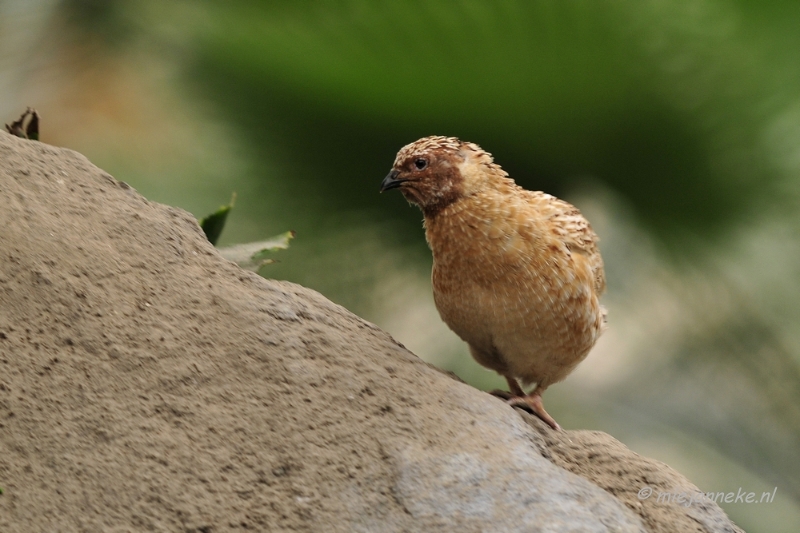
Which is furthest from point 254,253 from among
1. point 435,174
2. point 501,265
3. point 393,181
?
point 501,265

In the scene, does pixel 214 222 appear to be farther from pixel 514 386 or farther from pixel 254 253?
pixel 514 386

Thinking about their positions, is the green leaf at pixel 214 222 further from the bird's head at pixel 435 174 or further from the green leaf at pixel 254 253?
the bird's head at pixel 435 174

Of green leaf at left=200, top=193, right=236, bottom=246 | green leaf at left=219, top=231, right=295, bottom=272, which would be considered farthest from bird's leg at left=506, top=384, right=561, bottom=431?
green leaf at left=200, top=193, right=236, bottom=246

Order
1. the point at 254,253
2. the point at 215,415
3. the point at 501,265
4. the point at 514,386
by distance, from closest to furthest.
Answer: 1. the point at 215,415
2. the point at 501,265
3. the point at 254,253
4. the point at 514,386

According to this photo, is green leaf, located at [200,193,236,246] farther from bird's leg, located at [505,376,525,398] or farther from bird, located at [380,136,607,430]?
bird's leg, located at [505,376,525,398]

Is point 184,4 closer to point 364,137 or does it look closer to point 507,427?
point 364,137

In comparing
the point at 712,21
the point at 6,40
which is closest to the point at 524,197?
the point at 712,21

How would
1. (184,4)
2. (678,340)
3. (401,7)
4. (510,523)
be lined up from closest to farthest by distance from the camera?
(510,523)
(401,7)
(184,4)
(678,340)
